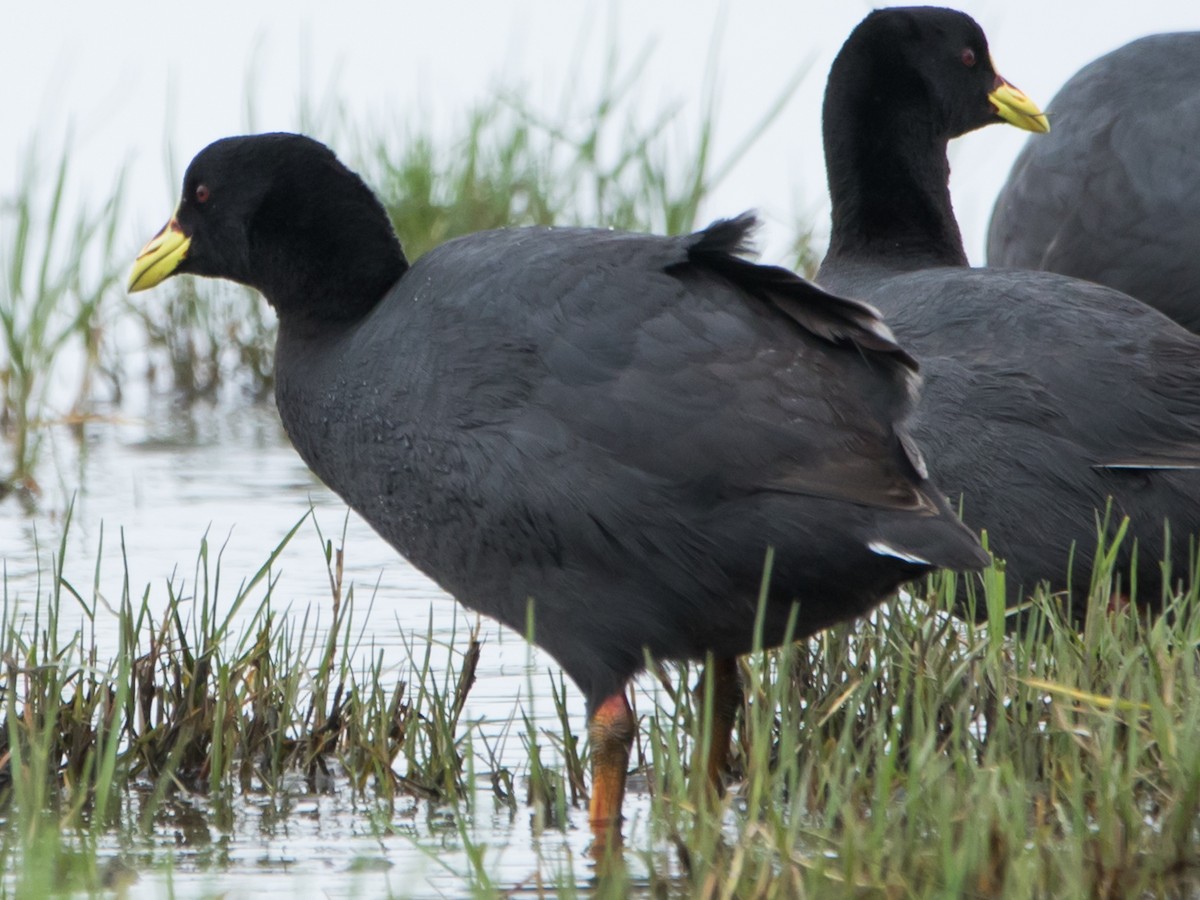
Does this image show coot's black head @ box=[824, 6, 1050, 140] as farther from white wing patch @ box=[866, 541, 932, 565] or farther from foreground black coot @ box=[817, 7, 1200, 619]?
white wing patch @ box=[866, 541, 932, 565]

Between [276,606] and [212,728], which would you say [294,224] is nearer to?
[212,728]

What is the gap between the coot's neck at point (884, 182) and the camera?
535 centimetres

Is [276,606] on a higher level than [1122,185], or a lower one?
lower

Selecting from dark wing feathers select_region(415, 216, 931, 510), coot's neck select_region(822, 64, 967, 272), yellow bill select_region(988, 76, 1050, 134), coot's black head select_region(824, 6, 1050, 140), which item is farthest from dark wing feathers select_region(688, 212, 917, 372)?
yellow bill select_region(988, 76, 1050, 134)

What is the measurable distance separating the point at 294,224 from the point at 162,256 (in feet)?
1.21

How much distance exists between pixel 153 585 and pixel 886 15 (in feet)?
7.79

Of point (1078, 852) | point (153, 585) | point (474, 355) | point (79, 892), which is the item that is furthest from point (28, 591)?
point (1078, 852)

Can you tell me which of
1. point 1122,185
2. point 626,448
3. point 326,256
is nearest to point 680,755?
point 626,448

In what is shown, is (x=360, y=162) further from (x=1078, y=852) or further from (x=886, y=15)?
(x=1078, y=852)

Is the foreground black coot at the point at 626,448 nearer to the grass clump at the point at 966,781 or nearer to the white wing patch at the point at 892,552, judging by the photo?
the white wing patch at the point at 892,552

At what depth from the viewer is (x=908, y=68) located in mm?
5402

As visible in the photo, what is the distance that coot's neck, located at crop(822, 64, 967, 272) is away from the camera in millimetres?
A: 5348

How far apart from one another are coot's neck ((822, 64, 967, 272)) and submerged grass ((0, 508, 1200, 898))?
52.7 inches

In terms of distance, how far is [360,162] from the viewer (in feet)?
26.3
